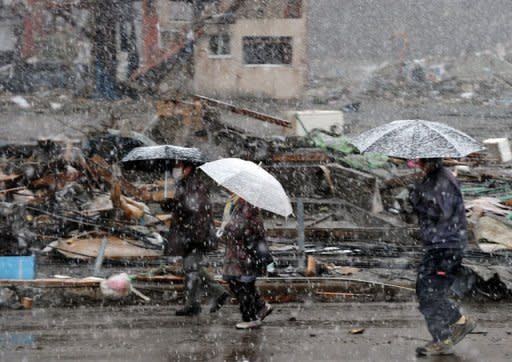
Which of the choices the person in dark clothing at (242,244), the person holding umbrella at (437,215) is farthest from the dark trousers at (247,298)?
the person holding umbrella at (437,215)

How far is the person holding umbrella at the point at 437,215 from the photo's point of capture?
688 cm

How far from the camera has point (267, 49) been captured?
36.7 m

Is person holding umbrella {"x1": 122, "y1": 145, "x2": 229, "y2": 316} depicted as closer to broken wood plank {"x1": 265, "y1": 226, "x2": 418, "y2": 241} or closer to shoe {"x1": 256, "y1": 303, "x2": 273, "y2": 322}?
shoe {"x1": 256, "y1": 303, "x2": 273, "y2": 322}

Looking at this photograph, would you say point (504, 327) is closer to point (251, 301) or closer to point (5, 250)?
point (251, 301)

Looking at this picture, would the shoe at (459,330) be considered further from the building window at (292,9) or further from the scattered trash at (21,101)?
the building window at (292,9)

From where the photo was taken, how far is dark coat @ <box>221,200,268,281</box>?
7797 mm

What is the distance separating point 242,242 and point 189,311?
118cm

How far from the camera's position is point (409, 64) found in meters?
42.3

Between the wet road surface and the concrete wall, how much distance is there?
39.8m

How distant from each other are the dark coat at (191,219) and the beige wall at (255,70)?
90.8 ft

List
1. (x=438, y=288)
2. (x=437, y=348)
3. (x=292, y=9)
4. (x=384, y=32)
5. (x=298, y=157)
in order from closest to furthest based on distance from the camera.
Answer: (x=438, y=288)
(x=437, y=348)
(x=298, y=157)
(x=292, y=9)
(x=384, y=32)

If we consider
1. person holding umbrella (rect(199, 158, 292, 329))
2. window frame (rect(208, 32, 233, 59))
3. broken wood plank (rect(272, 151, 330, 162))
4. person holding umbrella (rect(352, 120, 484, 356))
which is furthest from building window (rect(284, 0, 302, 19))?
person holding umbrella (rect(352, 120, 484, 356))

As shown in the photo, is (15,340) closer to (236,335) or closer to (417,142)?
(236,335)

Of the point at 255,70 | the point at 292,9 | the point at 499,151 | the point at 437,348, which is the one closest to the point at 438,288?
the point at 437,348
